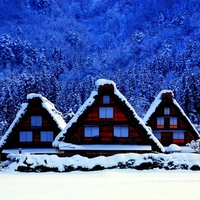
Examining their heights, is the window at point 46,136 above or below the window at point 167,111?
below

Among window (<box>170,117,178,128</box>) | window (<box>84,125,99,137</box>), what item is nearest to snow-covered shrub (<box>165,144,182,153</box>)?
window (<box>170,117,178,128</box>)

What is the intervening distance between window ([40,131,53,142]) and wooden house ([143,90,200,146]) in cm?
1217

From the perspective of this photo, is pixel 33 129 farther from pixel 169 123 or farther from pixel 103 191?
pixel 103 191

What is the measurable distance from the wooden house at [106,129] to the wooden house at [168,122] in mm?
10159

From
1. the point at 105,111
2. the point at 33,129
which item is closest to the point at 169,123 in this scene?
the point at 105,111

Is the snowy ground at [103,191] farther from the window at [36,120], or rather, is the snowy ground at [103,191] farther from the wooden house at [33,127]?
the window at [36,120]

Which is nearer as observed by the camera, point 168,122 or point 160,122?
point 168,122

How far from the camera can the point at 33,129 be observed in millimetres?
30922

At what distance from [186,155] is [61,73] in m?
156

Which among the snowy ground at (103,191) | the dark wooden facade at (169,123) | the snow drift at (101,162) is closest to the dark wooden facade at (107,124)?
the snow drift at (101,162)

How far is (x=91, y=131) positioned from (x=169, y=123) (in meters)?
13.6

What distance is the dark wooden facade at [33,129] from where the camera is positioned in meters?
30.0

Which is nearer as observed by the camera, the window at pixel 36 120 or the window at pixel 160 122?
the window at pixel 36 120

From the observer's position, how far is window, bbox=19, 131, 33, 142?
30.9 metres
